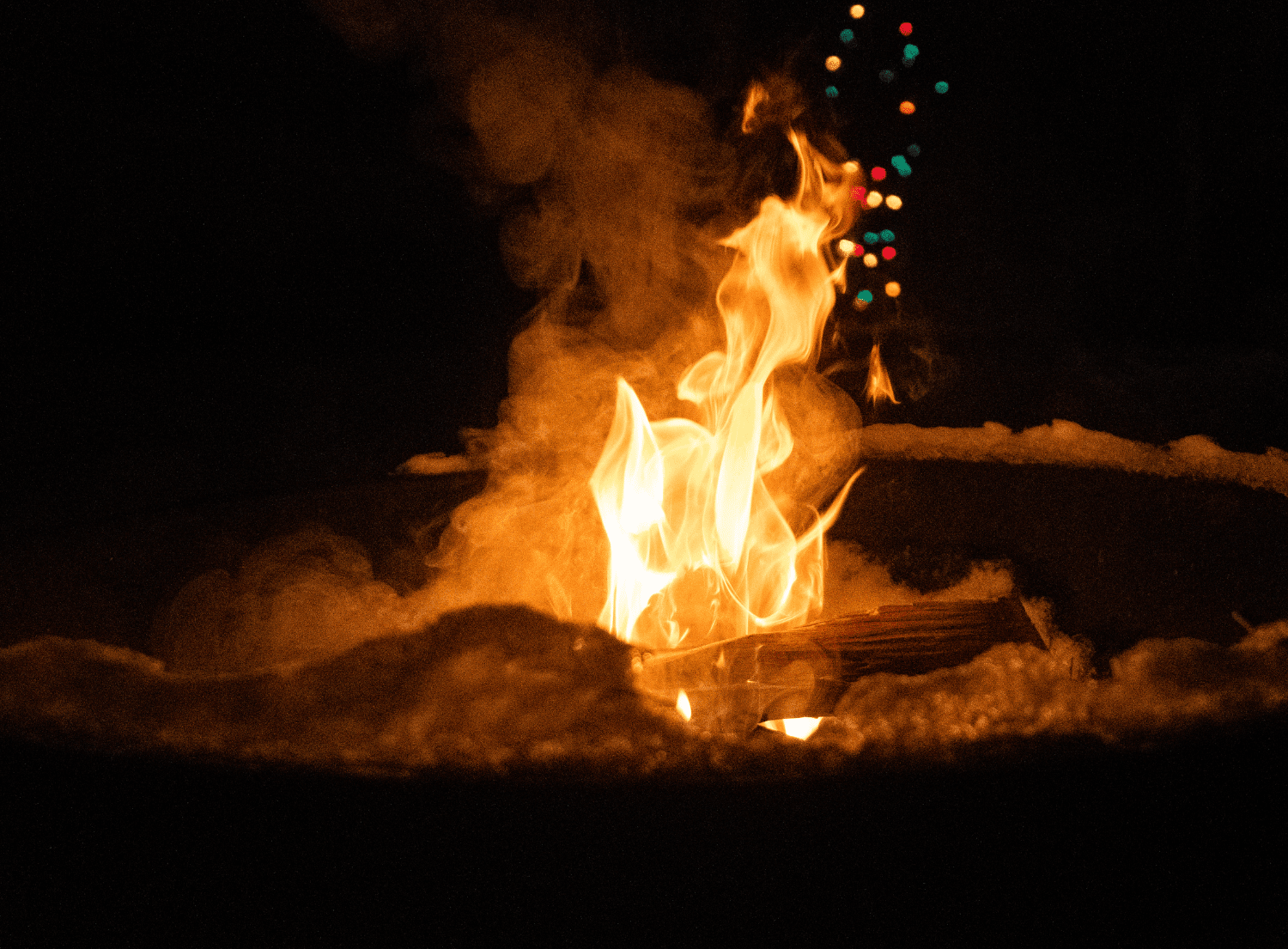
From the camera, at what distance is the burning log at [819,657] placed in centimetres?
106

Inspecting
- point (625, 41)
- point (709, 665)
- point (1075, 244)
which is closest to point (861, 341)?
point (1075, 244)

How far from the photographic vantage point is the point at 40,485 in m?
2.32

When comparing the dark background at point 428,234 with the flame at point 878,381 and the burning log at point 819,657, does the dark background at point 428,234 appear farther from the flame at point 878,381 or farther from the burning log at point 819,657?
the burning log at point 819,657

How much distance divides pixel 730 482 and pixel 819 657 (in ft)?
1.48

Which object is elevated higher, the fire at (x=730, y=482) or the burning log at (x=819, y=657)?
the fire at (x=730, y=482)

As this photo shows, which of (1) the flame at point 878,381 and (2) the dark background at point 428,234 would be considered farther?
(1) the flame at point 878,381

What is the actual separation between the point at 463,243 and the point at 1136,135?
1.78 metres

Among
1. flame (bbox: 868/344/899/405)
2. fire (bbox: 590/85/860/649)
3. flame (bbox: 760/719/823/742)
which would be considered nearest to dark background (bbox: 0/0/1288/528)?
flame (bbox: 868/344/899/405)

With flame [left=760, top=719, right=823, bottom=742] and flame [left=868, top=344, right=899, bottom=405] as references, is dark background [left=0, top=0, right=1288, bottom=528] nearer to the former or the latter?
flame [left=868, top=344, right=899, bottom=405]

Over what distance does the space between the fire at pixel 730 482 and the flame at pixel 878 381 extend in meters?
0.68

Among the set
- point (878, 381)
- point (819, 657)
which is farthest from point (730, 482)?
point (878, 381)

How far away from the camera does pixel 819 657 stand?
1188 millimetres

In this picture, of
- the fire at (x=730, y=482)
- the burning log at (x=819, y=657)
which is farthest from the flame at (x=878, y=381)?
the burning log at (x=819, y=657)

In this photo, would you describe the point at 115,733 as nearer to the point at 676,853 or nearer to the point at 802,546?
the point at 676,853
